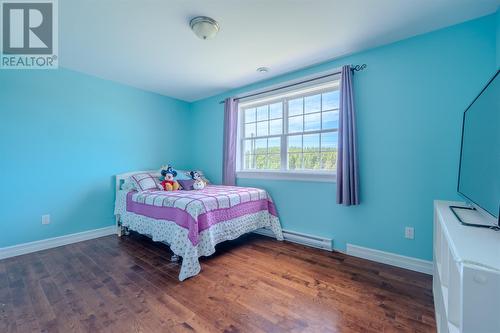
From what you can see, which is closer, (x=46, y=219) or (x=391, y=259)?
(x=391, y=259)

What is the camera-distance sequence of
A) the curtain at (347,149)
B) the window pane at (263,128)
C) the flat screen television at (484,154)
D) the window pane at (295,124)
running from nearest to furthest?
1. the flat screen television at (484,154)
2. the curtain at (347,149)
3. the window pane at (295,124)
4. the window pane at (263,128)

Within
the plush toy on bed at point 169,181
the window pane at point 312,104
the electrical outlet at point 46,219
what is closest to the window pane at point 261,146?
the window pane at point 312,104

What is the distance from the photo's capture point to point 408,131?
7.23 ft

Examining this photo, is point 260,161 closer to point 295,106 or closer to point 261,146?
point 261,146

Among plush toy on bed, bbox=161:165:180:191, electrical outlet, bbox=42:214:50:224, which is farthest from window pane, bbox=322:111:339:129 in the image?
electrical outlet, bbox=42:214:50:224

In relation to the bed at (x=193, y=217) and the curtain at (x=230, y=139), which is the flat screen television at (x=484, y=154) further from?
the curtain at (x=230, y=139)

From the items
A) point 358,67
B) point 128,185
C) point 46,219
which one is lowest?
point 46,219

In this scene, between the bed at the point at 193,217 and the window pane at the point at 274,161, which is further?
the window pane at the point at 274,161

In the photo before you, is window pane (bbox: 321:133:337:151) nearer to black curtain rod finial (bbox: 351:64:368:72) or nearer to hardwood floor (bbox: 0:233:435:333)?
black curtain rod finial (bbox: 351:64:368:72)

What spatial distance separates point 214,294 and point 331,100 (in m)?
2.52

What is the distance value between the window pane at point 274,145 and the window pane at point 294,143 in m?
0.19

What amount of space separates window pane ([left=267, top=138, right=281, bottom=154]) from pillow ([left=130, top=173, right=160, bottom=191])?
178cm

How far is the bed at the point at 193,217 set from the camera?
2141 millimetres

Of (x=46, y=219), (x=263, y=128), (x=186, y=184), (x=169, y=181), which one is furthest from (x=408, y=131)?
(x=46, y=219)
